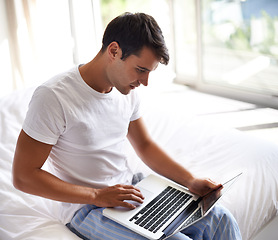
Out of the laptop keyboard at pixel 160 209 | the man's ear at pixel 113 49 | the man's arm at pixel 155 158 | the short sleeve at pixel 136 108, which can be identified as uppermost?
the man's ear at pixel 113 49

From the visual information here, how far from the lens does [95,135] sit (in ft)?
4.02

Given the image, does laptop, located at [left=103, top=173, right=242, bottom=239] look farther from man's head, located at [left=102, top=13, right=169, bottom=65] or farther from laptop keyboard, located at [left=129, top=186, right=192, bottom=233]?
man's head, located at [left=102, top=13, right=169, bottom=65]

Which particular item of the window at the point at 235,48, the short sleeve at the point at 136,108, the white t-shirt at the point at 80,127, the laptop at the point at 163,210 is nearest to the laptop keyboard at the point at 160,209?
the laptop at the point at 163,210

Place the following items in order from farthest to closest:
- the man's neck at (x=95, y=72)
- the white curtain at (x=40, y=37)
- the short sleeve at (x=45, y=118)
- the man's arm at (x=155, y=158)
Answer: the white curtain at (x=40, y=37) → the man's arm at (x=155, y=158) → the man's neck at (x=95, y=72) → the short sleeve at (x=45, y=118)

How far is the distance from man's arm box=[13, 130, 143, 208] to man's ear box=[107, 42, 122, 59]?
34cm

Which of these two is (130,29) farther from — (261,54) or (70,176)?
(261,54)

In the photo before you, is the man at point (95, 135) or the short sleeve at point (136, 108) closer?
the man at point (95, 135)

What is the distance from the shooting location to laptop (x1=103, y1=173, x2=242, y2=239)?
109cm

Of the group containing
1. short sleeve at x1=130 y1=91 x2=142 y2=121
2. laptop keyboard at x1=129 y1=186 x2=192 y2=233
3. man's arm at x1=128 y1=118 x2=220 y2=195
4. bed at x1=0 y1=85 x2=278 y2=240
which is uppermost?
short sleeve at x1=130 y1=91 x2=142 y2=121

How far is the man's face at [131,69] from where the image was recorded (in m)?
1.15

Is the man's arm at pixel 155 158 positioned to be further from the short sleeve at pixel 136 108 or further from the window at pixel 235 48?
the window at pixel 235 48

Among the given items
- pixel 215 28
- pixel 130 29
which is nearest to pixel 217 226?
pixel 130 29

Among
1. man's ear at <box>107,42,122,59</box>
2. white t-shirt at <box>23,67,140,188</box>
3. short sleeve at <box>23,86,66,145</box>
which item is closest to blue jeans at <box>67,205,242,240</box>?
white t-shirt at <box>23,67,140,188</box>

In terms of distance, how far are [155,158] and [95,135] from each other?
29cm
